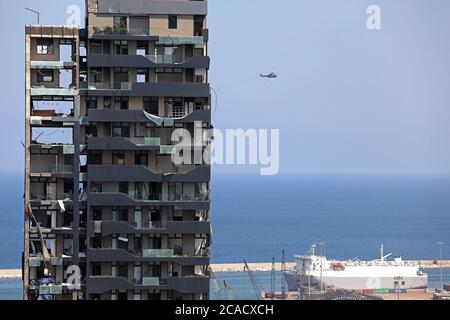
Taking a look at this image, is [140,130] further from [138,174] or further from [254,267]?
[254,267]

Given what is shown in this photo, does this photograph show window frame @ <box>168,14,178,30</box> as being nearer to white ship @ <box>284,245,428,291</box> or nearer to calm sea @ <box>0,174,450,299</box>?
calm sea @ <box>0,174,450,299</box>

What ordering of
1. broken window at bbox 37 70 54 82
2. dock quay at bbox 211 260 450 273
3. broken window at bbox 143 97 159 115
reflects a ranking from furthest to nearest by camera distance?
dock quay at bbox 211 260 450 273
broken window at bbox 37 70 54 82
broken window at bbox 143 97 159 115

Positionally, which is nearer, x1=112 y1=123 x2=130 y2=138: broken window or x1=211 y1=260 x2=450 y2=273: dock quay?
x1=112 y1=123 x2=130 y2=138: broken window

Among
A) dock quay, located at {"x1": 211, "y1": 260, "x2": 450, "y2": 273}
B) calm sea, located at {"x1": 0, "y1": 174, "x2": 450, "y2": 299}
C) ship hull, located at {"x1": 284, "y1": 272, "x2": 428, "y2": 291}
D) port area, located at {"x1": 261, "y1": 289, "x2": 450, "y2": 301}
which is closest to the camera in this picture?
port area, located at {"x1": 261, "y1": 289, "x2": 450, "y2": 301}

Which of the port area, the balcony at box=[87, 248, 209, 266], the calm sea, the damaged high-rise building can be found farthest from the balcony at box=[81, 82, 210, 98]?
the port area

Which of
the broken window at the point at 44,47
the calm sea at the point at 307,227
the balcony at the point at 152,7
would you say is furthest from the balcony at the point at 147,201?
the calm sea at the point at 307,227

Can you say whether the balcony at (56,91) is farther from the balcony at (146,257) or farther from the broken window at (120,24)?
the balcony at (146,257)

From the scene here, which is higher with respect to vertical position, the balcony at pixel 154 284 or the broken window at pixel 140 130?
the broken window at pixel 140 130
